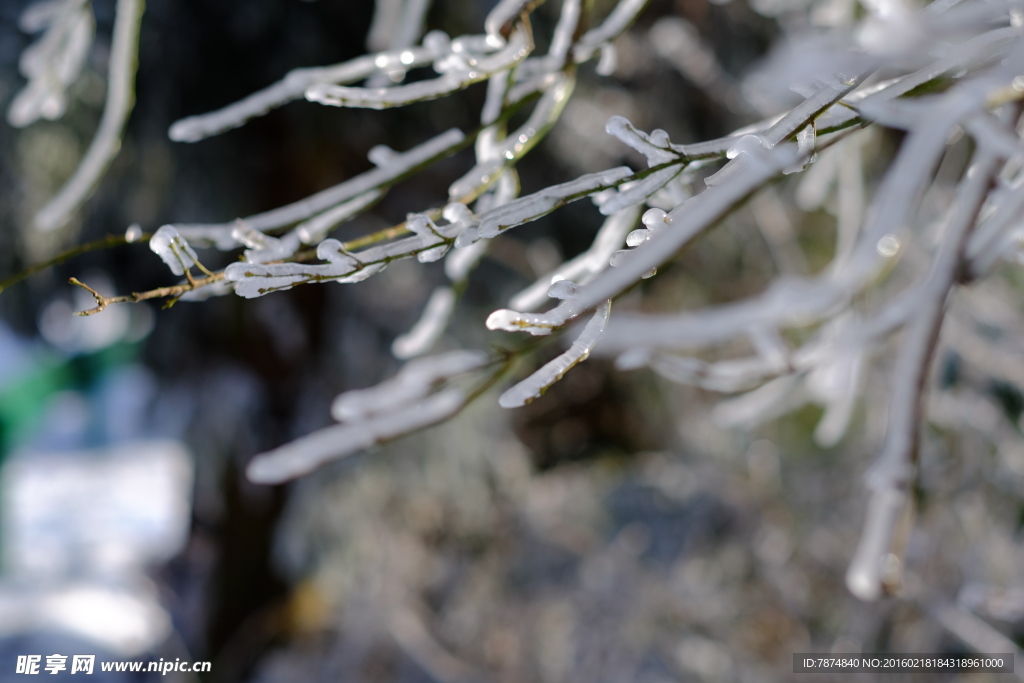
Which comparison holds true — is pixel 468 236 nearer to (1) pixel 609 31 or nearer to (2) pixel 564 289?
(2) pixel 564 289

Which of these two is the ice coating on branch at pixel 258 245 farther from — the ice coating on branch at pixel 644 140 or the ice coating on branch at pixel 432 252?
the ice coating on branch at pixel 644 140

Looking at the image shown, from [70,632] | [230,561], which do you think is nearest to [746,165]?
[230,561]

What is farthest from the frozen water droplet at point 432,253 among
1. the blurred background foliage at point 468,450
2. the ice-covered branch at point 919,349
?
the blurred background foliage at point 468,450

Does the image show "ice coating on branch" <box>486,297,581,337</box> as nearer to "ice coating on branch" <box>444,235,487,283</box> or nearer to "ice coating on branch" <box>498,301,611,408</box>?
"ice coating on branch" <box>498,301,611,408</box>

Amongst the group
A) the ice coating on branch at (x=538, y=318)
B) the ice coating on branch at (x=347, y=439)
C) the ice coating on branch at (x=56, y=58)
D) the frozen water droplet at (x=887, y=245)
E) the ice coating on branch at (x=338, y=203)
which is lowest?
the ice coating on branch at (x=347, y=439)

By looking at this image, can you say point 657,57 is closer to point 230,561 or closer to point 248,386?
point 248,386

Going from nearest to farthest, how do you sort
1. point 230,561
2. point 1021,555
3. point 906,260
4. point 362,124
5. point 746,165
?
1. point 746,165
2. point 1021,555
3. point 906,260
4. point 362,124
5. point 230,561

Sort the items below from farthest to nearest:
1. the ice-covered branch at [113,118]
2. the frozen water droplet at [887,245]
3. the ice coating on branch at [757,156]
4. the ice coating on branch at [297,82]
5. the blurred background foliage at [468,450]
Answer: the blurred background foliage at [468,450] → the ice-covered branch at [113,118] → the ice coating on branch at [297,82] → the frozen water droplet at [887,245] → the ice coating on branch at [757,156]
